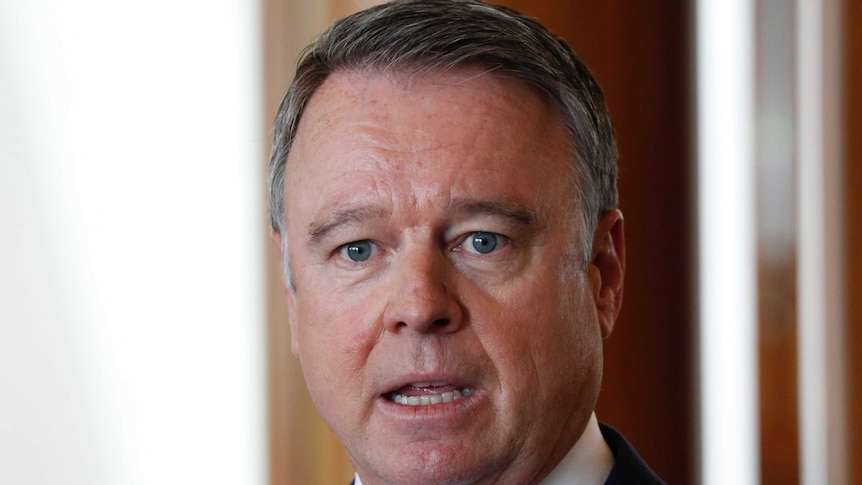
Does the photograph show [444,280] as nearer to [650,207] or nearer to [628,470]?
[628,470]

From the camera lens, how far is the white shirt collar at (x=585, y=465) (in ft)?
6.13

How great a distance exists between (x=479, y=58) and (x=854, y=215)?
5.49 ft

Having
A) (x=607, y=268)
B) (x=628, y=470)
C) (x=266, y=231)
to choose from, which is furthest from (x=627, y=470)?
(x=266, y=231)

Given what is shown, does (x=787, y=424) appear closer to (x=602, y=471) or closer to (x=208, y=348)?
→ (x=602, y=471)

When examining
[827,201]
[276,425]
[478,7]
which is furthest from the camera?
[276,425]

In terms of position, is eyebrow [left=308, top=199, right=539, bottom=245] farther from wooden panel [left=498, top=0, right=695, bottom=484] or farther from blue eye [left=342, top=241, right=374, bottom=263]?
wooden panel [left=498, top=0, right=695, bottom=484]

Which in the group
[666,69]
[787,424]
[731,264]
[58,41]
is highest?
[58,41]

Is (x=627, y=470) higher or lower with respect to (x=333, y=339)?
lower

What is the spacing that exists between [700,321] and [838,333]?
384 millimetres

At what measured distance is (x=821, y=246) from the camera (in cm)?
310

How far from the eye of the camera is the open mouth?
5.56ft

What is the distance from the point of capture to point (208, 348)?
327 centimetres

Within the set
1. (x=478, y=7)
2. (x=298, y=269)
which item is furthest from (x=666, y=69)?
(x=298, y=269)

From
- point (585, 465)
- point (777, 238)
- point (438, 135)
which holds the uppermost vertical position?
point (438, 135)
